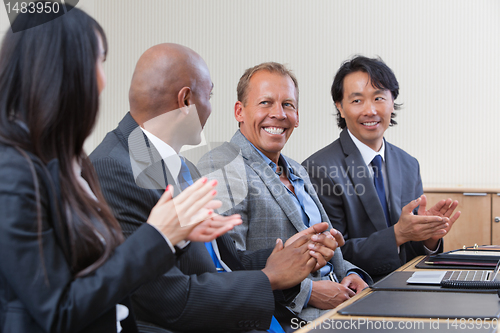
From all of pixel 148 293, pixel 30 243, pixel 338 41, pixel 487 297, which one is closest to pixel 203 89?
pixel 148 293

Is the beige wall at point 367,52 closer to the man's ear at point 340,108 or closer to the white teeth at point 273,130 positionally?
the man's ear at point 340,108

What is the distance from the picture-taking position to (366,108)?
2141 millimetres

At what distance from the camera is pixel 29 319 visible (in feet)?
2.20

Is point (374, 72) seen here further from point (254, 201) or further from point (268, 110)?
point (254, 201)

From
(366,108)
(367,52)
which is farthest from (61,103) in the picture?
(367,52)

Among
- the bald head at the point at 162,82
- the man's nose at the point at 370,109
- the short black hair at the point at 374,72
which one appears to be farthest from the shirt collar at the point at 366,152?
the bald head at the point at 162,82

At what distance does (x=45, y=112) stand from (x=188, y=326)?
0.57 meters

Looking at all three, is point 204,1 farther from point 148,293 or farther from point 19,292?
point 19,292

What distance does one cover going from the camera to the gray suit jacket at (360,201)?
1717mm

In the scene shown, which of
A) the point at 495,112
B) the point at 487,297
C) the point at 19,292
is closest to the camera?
the point at 19,292

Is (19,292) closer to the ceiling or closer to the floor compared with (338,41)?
closer to the floor

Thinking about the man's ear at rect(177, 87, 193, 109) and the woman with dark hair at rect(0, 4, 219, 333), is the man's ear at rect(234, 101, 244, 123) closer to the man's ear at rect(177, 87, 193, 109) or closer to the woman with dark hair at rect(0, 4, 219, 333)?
the man's ear at rect(177, 87, 193, 109)

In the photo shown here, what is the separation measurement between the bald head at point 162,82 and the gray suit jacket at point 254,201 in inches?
10.2

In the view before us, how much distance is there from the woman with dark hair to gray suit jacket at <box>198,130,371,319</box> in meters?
0.65
